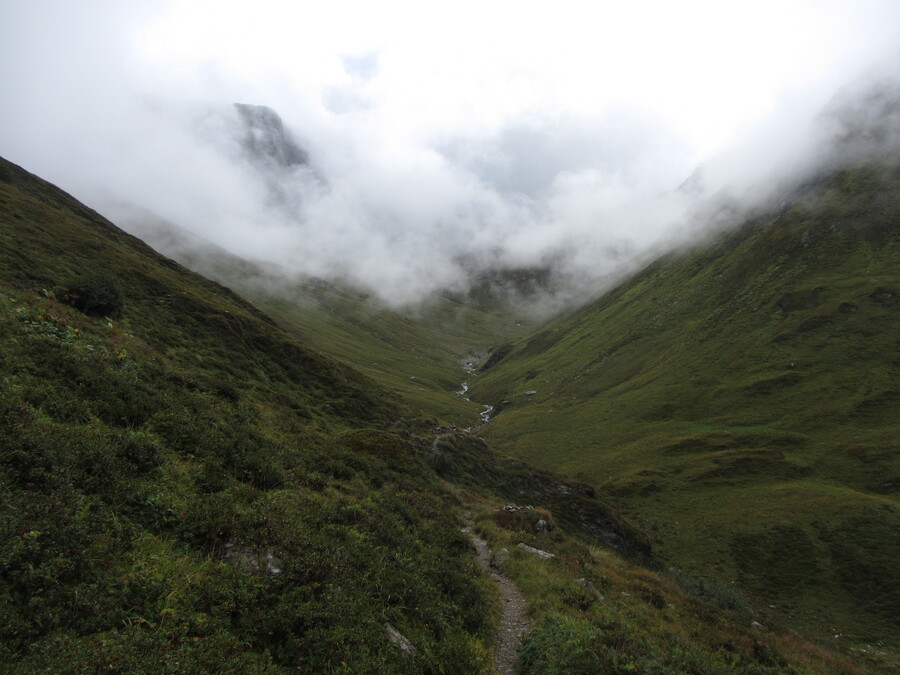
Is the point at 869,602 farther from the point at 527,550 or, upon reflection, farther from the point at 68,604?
the point at 68,604

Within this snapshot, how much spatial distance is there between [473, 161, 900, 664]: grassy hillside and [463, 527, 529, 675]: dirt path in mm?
36738

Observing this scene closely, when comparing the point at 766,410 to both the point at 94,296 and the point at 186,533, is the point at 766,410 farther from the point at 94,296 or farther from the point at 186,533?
the point at 94,296

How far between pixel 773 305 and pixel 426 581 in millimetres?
126921

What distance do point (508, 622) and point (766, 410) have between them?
88732mm

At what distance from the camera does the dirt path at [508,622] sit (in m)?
12.8

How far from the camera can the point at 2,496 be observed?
25.1 feet

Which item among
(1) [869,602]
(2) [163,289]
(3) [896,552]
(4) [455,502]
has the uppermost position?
(3) [896,552]

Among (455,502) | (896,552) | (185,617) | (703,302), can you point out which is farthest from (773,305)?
(185,617)

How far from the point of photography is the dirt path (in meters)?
12.8

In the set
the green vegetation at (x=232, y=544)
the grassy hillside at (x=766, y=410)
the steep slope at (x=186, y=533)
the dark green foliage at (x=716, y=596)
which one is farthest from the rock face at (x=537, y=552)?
the grassy hillside at (x=766, y=410)

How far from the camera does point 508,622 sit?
49.9 ft

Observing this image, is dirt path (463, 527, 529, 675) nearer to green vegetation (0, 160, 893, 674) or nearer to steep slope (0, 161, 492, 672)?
green vegetation (0, 160, 893, 674)

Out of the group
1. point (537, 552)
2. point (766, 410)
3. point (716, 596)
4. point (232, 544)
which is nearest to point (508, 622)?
point (537, 552)

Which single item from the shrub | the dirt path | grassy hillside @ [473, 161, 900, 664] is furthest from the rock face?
grassy hillside @ [473, 161, 900, 664]
